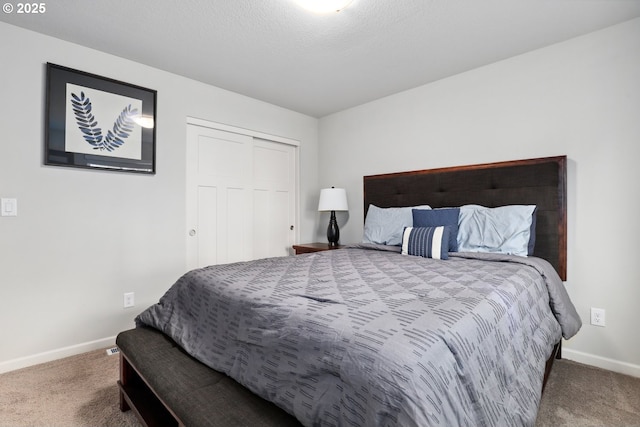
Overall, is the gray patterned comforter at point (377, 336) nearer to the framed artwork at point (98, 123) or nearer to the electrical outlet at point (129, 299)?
the electrical outlet at point (129, 299)

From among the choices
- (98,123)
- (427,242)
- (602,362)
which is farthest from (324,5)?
(602,362)

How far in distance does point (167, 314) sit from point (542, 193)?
2.60m

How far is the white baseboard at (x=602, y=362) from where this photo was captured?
205 cm

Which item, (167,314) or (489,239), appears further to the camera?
(489,239)

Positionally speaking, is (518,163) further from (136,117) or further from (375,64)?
(136,117)

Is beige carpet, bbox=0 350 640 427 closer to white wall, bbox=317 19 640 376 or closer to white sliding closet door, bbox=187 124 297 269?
white wall, bbox=317 19 640 376

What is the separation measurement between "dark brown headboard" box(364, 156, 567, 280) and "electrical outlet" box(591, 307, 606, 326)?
0.96 feet

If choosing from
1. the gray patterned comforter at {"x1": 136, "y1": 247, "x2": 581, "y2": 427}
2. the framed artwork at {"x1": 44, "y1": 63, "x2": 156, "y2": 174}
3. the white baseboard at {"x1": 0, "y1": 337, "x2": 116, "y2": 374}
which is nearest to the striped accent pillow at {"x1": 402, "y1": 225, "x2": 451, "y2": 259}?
the gray patterned comforter at {"x1": 136, "y1": 247, "x2": 581, "y2": 427}

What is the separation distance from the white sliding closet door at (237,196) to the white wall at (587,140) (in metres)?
2.01

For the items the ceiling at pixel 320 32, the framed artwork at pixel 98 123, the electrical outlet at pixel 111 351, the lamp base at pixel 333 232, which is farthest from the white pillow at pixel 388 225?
the electrical outlet at pixel 111 351

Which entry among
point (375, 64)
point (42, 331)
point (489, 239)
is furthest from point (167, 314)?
point (375, 64)

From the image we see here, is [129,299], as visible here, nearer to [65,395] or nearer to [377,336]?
[65,395]

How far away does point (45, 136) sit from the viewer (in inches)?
87.2

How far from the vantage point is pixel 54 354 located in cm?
226
